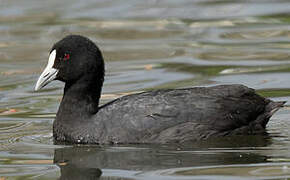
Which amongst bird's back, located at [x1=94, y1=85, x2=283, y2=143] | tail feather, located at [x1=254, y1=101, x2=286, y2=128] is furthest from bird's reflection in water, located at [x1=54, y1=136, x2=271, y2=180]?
tail feather, located at [x1=254, y1=101, x2=286, y2=128]

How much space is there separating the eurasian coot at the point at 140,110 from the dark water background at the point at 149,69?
0.52 feet

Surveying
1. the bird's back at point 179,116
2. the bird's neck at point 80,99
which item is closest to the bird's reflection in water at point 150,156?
the bird's back at point 179,116

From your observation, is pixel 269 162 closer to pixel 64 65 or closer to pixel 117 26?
pixel 64 65

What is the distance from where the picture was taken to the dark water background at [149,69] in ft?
25.2

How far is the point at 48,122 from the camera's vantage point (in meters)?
9.88

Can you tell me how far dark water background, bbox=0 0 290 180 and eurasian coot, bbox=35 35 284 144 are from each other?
16 centimetres

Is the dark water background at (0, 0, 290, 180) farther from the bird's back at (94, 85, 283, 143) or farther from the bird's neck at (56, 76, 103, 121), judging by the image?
the bird's neck at (56, 76, 103, 121)

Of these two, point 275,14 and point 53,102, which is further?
point 275,14

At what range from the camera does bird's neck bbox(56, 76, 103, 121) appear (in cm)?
886

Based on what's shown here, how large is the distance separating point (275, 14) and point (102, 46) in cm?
352

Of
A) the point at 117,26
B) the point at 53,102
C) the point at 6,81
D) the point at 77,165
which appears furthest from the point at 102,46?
the point at 77,165

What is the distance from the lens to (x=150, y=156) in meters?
8.02

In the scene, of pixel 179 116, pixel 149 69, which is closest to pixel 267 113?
pixel 179 116

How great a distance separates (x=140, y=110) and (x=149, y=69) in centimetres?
435
